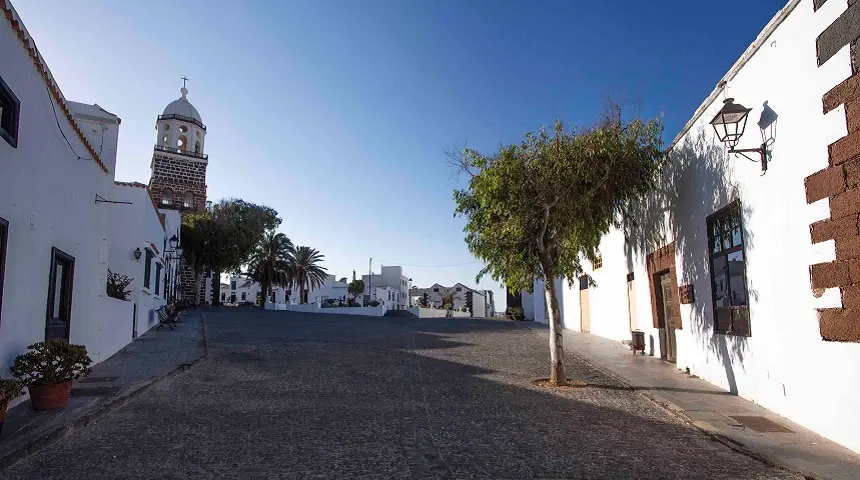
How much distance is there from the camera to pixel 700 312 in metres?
9.94

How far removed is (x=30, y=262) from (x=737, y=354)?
988cm

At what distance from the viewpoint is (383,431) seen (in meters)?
6.40

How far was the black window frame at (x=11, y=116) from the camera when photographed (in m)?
6.70

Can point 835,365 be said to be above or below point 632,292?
below

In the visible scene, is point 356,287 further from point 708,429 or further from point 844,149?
point 844,149

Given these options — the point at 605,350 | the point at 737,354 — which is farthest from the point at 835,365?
the point at 605,350

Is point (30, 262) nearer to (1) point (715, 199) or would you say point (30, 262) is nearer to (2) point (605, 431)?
(2) point (605, 431)

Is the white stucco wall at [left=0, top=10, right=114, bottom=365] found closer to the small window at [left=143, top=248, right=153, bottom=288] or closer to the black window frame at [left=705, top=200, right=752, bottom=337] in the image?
the small window at [left=143, top=248, right=153, bottom=288]

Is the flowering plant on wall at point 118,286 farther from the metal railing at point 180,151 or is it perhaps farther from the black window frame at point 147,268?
the metal railing at point 180,151

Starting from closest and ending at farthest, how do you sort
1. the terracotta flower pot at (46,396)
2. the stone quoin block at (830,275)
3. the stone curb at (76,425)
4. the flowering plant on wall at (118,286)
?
1. the stone curb at (76,425)
2. the stone quoin block at (830,275)
3. the terracotta flower pot at (46,396)
4. the flowering plant on wall at (118,286)

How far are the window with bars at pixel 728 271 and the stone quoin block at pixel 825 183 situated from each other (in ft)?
5.92

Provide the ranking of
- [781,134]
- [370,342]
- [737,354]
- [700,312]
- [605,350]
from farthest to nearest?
1. [370,342]
2. [605,350]
3. [700,312]
4. [737,354]
5. [781,134]

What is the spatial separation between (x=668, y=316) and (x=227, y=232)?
33.9m

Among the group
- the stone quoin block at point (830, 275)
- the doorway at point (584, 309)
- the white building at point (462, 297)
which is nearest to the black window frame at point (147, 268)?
the doorway at point (584, 309)
